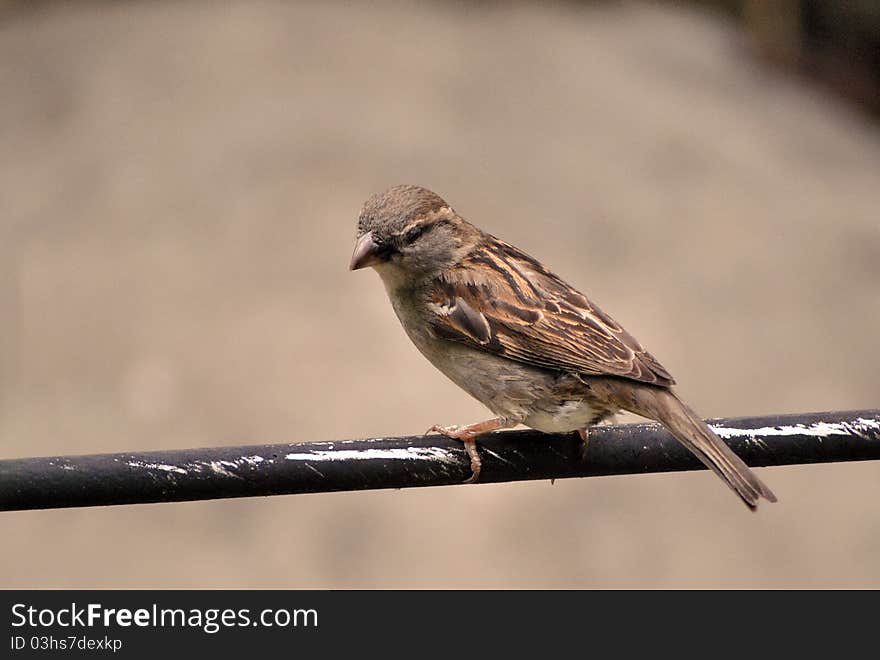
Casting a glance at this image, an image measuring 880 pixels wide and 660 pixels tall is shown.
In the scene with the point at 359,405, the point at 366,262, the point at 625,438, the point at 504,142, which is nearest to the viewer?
the point at 625,438

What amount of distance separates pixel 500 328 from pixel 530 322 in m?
0.08

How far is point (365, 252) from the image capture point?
336cm

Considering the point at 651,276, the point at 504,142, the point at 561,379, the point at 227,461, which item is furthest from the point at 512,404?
the point at 504,142

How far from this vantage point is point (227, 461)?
7.91ft

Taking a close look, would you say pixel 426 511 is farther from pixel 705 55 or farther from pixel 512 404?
pixel 705 55

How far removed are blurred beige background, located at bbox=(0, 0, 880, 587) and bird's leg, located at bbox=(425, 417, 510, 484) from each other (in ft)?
11.9

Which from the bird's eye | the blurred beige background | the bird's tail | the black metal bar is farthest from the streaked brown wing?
the blurred beige background

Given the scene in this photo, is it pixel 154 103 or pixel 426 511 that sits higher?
pixel 154 103

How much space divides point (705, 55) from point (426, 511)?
7147 millimetres

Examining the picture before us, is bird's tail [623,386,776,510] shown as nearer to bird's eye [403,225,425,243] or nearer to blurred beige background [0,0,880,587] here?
bird's eye [403,225,425,243]

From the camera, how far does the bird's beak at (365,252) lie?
3.32 metres

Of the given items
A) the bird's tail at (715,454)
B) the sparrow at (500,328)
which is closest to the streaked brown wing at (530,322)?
the sparrow at (500,328)

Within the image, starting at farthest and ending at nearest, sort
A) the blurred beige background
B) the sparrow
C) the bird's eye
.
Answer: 1. the blurred beige background
2. the bird's eye
3. the sparrow

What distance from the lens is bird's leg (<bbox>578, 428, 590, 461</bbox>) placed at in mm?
2762
